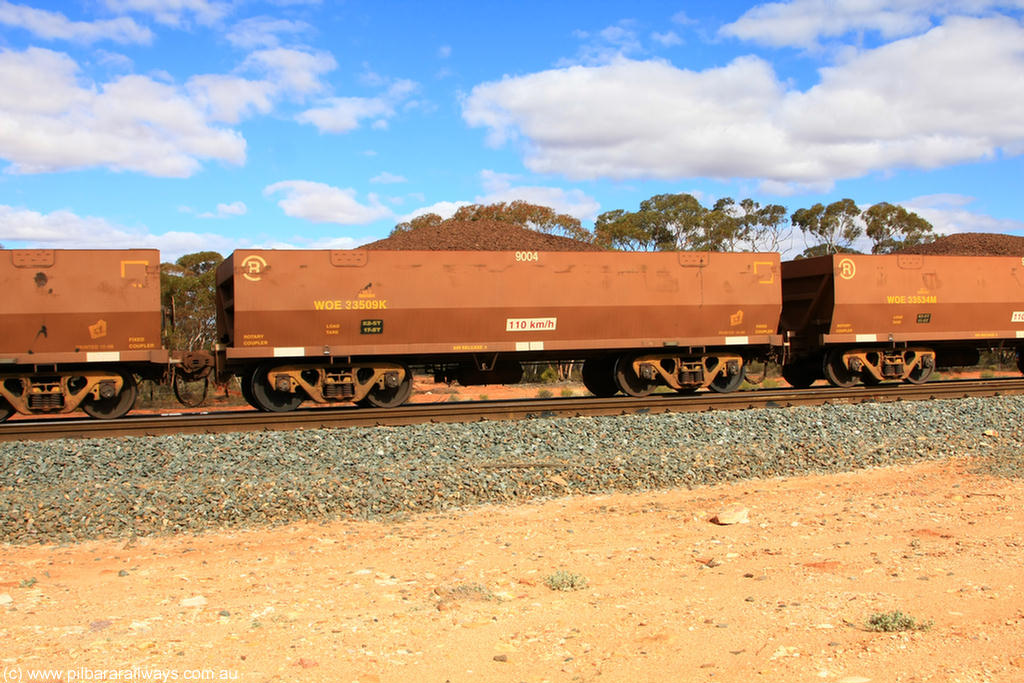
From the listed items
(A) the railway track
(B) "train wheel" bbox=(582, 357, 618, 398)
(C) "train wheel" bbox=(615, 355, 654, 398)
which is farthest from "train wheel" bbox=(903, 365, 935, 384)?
(B) "train wheel" bbox=(582, 357, 618, 398)

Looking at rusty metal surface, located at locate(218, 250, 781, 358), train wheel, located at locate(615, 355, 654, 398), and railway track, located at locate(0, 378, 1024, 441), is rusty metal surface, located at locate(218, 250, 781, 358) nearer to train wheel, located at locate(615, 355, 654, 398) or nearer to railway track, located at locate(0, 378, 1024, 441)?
train wheel, located at locate(615, 355, 654, 398)

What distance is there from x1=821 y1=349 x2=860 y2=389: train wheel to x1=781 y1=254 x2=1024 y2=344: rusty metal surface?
23.4 inches

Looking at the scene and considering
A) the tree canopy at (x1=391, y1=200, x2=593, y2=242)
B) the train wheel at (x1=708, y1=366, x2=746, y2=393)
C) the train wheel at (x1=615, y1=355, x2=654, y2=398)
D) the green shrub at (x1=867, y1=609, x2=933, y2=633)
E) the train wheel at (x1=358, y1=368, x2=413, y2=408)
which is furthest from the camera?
the tree canopy at (x1=391, y1=200, x2=593, y2=242)

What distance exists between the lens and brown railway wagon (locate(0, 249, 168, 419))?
11.9m

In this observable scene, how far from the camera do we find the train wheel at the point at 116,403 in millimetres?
12539

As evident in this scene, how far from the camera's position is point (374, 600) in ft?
17.8

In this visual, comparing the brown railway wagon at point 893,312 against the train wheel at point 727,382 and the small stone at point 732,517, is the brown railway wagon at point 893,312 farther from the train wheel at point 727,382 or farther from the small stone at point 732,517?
the small stone at point 732,517

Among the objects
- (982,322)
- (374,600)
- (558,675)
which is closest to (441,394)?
(982,322)

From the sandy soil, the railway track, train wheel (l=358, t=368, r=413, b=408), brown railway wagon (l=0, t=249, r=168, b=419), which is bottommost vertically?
the sandy soil

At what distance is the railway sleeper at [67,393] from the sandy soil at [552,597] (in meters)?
6.06

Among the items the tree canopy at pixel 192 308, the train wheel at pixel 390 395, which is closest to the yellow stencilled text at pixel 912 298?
the train wheel at pixel 390 395

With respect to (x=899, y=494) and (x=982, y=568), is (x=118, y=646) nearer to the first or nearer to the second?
(x=982, y=568)

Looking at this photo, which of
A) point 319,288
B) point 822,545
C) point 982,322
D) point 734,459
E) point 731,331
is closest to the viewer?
point 822,545

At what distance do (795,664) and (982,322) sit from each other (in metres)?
15.7
